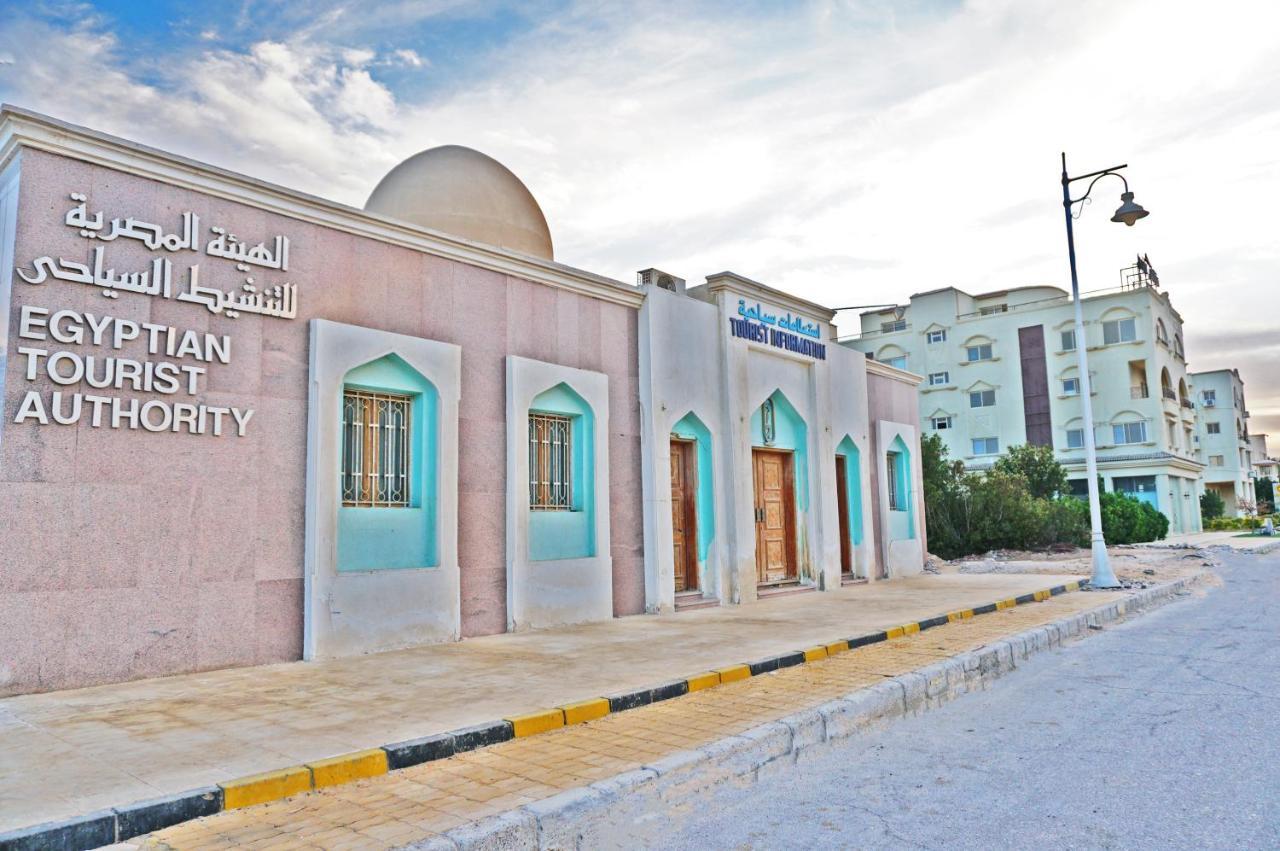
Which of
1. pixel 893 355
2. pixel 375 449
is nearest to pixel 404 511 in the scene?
pixel 375 449

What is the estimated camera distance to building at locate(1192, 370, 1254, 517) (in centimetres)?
6712

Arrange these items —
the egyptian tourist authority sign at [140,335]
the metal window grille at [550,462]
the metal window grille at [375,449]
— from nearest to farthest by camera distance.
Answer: the egyptian tourist authority sign at [140,335], the metal window grille at [375,449], the metal window grille at [550,462]

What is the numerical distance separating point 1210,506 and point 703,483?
186 ft

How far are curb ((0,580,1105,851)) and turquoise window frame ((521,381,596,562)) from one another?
393 cm

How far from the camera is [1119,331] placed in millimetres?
43656

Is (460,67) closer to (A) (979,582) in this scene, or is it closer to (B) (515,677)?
(B) (515,677)

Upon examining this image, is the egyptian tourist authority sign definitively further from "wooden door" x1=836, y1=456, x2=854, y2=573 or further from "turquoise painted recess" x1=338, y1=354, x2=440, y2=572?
"wooden door" x1=836, y1=456, x2=854, y2=573

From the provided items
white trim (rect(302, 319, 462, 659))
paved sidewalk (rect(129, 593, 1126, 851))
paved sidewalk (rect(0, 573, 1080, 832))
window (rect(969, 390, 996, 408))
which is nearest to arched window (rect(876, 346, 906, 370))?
window (rect(969, 390, 996, 408))

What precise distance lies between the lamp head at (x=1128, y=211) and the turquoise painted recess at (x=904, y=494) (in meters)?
6.00

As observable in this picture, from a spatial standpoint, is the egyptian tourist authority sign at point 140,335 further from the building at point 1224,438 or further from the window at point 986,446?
the building at point 1224,438

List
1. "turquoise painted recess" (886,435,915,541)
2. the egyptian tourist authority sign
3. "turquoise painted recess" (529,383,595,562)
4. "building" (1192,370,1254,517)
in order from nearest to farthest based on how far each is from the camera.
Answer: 1. the egyptian tourist authority sign
2. "turquoise painted recess" (529,383,595,562)
3. "turquoise painted recess" (886,435,915,541)
4. "building" (1192,370,1254,517)

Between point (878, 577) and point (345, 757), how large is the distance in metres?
14.1

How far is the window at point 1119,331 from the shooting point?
43.1 metres

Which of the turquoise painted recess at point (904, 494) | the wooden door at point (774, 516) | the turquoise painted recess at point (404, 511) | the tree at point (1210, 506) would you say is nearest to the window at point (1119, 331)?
the tree at point (1210, 506)
